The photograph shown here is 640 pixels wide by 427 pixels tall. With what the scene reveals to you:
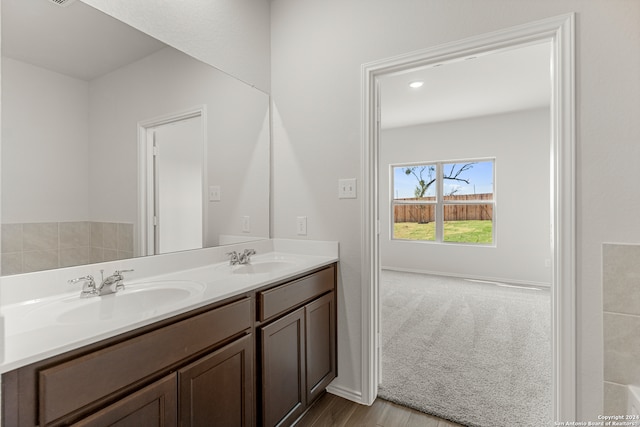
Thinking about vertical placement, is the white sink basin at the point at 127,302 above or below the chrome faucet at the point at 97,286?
below

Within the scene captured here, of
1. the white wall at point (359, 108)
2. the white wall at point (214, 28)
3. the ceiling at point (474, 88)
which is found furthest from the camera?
the ceiling at point (474, 88)

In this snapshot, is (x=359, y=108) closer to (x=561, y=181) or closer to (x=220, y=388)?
(x=561, y=181)

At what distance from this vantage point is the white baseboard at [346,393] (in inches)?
74.8

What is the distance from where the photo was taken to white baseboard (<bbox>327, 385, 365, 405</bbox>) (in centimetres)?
190

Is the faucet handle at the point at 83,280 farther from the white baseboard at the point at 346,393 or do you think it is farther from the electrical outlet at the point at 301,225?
the white baseboard at the point at 346,393

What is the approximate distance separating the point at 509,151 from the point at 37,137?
5281 mm

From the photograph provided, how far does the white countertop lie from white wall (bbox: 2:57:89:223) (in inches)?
13.8

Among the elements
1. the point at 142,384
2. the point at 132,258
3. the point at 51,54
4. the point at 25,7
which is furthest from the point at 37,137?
the point at 142,384

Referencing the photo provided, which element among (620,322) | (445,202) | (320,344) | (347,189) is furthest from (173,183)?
(445,202)

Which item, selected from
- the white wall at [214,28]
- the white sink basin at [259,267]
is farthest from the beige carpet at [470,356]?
the white wall at [214,28]

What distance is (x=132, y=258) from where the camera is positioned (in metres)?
1.44

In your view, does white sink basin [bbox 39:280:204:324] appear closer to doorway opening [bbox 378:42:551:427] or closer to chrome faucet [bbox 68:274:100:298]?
chrome faucet [bbox 68:274:100:298]

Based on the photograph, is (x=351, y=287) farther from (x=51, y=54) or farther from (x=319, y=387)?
(x=51, y=54)

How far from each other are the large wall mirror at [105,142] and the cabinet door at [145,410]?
0.66 meters
